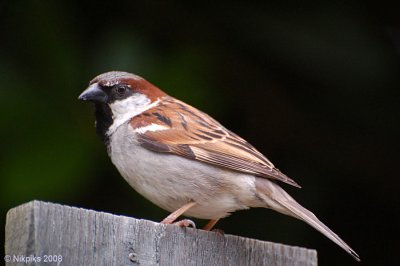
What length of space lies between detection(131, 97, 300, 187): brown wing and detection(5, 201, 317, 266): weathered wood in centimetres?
48

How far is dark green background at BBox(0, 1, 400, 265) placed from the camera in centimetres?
348

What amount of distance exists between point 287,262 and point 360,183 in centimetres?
158

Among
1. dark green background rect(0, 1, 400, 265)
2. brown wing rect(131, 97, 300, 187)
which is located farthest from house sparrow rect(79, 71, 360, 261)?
dark green background rect(0, 1, 400, 265)

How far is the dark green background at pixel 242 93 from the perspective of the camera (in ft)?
11.4

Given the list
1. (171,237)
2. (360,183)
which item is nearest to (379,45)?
(360,183)

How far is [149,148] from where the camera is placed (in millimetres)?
3035

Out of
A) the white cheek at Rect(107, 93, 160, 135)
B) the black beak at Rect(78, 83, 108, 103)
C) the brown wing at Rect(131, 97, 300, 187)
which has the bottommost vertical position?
the brown wing at Rect(131, 97, 300, 187)

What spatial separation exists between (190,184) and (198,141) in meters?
0.25

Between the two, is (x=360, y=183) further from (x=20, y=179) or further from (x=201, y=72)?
(x=20, y=179)

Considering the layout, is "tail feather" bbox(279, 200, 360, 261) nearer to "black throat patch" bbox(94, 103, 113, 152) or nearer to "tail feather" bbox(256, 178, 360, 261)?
"tail feather" bbox(256, 178, 360, 261)

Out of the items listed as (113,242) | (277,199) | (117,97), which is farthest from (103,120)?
(113,242)

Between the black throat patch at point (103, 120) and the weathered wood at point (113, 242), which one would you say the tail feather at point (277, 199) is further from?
the black throat patch at point (103, 120)

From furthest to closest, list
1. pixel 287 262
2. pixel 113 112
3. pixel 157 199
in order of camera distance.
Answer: pixel 113 112, pixel 157 199, pixel 287 262

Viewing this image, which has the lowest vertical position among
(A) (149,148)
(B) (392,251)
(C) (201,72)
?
(B) (392,251)
